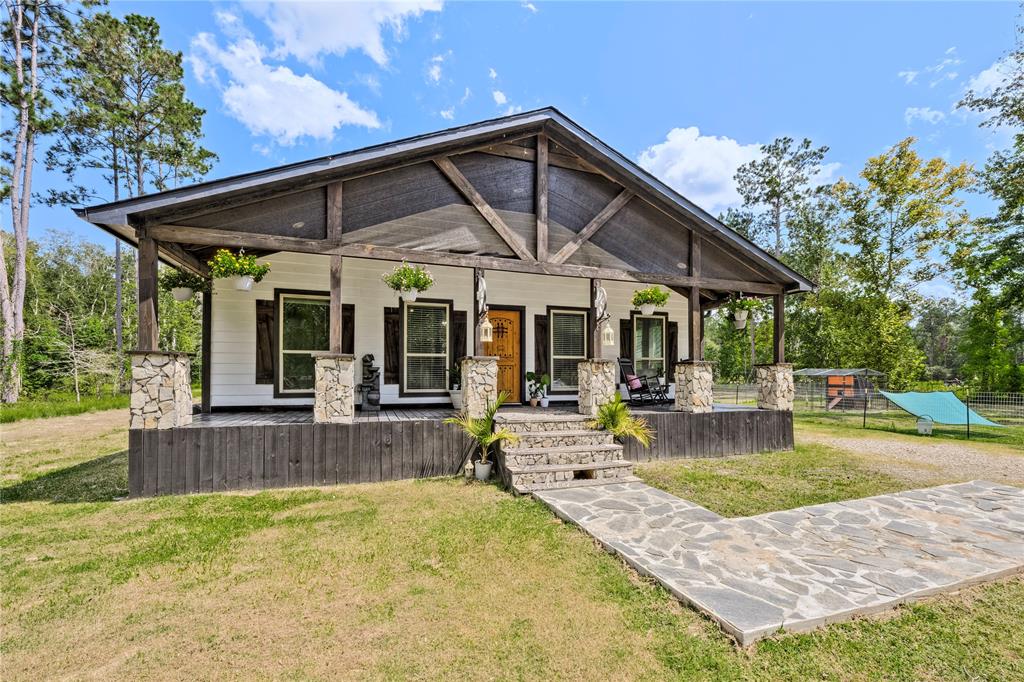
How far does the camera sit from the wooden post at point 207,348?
7297 mm

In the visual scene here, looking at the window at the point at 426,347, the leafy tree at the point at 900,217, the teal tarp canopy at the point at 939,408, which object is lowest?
the teal tarp canopy at the point at 939,408

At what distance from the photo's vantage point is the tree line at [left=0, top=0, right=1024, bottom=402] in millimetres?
15219

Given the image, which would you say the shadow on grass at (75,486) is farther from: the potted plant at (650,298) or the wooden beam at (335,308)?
the potted plant at (650,298)

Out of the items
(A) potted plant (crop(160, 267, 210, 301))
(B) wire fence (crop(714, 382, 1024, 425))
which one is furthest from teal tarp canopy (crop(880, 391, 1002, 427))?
(A) potted plant (crop(160, 267, 210, 301))

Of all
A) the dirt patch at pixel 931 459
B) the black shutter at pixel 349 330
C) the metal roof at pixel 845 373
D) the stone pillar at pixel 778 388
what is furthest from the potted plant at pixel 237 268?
the metal roof at pixel 845 373

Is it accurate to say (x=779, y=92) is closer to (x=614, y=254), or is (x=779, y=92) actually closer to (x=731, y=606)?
(x=614, y=254)

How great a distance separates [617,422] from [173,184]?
78.5 feet

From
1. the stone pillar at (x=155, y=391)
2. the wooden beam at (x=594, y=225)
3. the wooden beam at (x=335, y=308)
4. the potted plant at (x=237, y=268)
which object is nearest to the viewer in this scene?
the stone pillar at (x=155, y=391)

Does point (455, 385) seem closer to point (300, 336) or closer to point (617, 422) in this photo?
point (300, 336)

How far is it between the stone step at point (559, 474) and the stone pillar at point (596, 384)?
1.12m

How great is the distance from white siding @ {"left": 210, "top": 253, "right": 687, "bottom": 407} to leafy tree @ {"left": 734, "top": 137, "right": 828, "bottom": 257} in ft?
67.8

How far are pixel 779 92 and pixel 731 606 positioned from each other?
16.1m

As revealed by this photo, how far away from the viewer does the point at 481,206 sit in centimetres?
687

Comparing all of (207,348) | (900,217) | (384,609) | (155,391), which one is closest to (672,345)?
(384,609)
